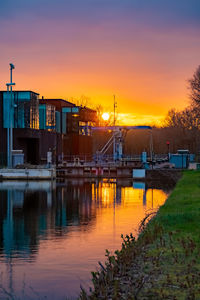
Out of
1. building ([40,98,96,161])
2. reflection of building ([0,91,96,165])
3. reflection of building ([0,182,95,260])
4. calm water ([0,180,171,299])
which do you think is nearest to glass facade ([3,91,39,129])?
reflection of building ([0,91,96,165])

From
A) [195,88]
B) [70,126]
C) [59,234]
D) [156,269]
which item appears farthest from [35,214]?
[70,126]

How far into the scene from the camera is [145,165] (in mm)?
65000

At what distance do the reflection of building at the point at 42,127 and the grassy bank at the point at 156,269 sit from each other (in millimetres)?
45687

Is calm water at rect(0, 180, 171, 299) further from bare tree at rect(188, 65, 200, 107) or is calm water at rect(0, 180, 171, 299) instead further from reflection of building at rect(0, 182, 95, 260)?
bare tree at rect(188, 65, 200, 107)

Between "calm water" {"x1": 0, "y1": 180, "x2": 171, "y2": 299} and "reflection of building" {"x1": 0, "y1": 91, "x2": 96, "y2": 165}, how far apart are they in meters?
24.6

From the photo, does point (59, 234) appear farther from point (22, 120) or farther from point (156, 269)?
point (22, 120)

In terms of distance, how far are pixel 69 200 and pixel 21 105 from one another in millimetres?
38162

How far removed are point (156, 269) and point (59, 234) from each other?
10.4 metres

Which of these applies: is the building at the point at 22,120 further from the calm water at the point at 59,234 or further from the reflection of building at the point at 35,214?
the calm water at the point at 59,234

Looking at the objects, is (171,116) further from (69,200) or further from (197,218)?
(197,218)

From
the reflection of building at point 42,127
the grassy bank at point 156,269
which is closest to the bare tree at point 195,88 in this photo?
the reflection of building at point 42,127

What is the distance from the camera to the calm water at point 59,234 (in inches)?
523

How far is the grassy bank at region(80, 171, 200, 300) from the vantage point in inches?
382

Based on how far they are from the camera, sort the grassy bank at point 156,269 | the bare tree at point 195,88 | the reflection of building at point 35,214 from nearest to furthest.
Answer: the grassy bank at point 156,269 < the reflection of building at point 35,214 < the bare tree at point 195,88
